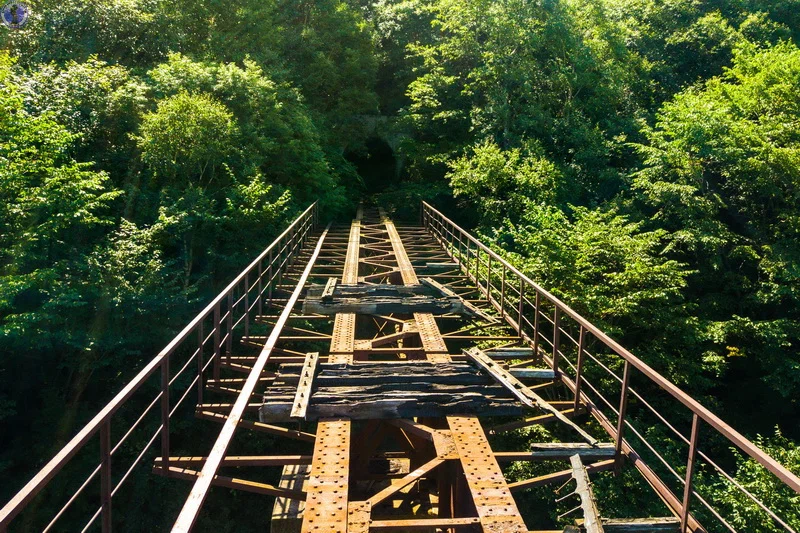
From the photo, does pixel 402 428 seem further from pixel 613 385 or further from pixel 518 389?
pixel 613 385

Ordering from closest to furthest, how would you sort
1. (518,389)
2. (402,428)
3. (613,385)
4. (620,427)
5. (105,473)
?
(105,473) < (620,427) < (402,428) < (518,389) < (613,385)

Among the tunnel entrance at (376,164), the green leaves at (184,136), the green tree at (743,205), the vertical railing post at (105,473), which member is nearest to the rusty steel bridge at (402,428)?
the vertical railing post at (105,473)

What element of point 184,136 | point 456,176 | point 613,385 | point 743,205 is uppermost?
point 184,136

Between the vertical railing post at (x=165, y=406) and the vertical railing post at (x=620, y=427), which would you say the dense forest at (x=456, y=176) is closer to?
the vertical railing post at (x=620, y=427)

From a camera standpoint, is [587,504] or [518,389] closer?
[587,504]

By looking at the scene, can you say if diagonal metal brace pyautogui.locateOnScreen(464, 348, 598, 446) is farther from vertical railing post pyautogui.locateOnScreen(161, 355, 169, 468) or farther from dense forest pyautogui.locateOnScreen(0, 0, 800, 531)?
dense forest pyautogui.locateOnScreen(0, 0, 800, 531)

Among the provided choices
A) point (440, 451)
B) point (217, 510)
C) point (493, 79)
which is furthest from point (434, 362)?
point (493, 79)

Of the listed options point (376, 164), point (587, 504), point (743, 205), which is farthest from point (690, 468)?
point (376, 164)
